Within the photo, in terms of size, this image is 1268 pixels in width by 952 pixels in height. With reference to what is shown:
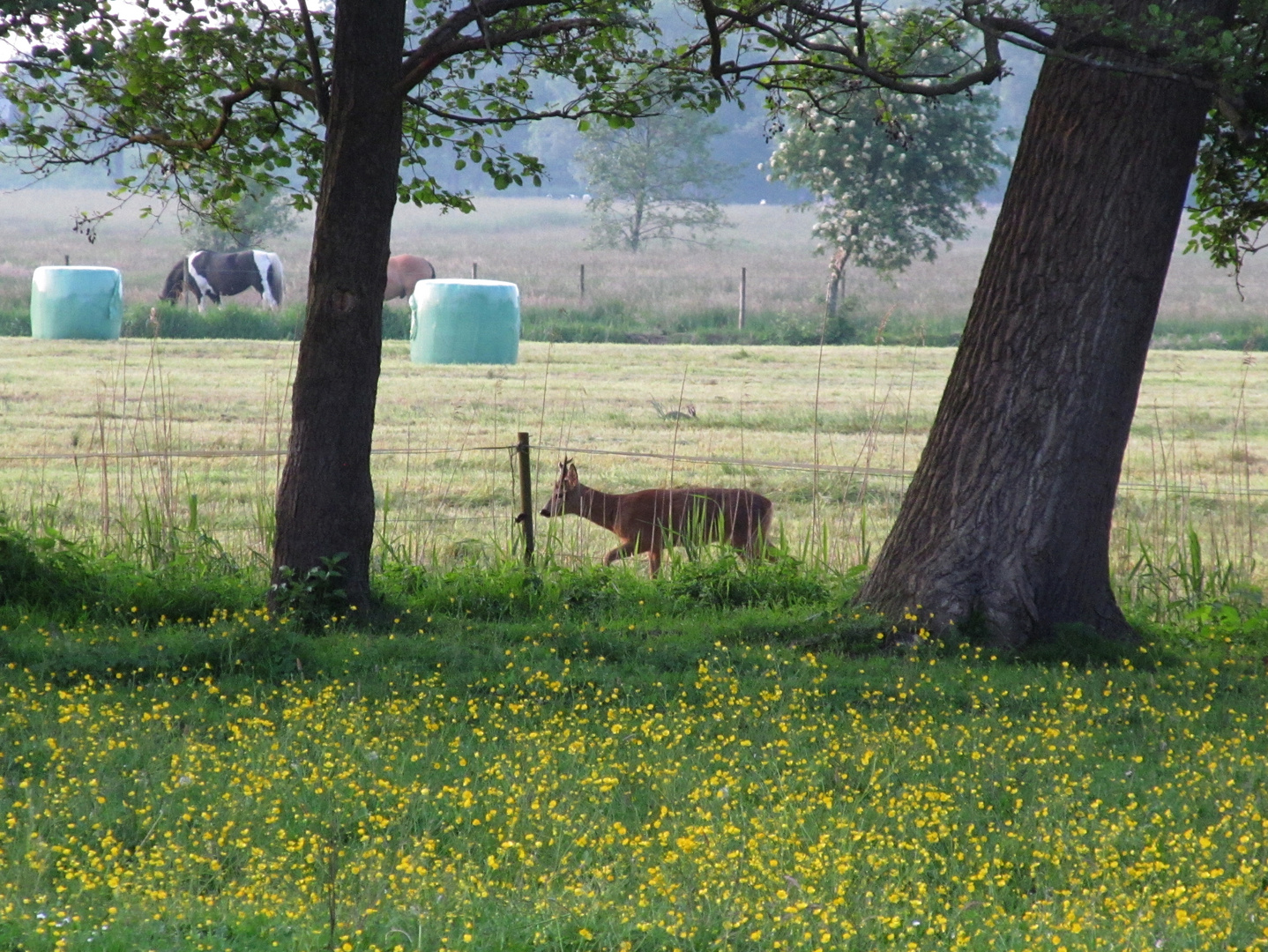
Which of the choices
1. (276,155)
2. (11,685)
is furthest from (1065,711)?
(276,155)

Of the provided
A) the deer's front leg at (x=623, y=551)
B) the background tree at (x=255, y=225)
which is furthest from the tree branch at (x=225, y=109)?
the background tree at (x=255, y=225)

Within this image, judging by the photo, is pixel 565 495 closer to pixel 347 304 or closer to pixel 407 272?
pixel 347 304

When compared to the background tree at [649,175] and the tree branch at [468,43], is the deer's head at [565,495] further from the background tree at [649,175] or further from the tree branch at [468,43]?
the background tree at [649,175]

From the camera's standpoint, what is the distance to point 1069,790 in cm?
498

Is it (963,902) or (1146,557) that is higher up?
(1146,557)

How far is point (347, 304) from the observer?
23.4 ft

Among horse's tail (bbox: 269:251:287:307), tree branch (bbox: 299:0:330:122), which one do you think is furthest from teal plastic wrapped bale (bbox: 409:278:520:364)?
tree branch (bbox: 299:0:330:122)

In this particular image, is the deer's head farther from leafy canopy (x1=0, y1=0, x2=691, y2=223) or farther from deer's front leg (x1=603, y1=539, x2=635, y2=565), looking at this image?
leafy canopy (x1=0, y1=0, x2=691, y2=223)

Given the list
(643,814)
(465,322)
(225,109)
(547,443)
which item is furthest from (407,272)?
(643,814)

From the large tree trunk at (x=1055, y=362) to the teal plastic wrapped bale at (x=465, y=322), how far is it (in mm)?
18820

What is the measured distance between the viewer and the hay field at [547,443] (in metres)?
9.24

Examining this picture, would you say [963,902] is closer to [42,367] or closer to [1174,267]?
[42,367]

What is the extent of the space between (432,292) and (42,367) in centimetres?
741

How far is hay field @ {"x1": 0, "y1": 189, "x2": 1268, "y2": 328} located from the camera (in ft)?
135
